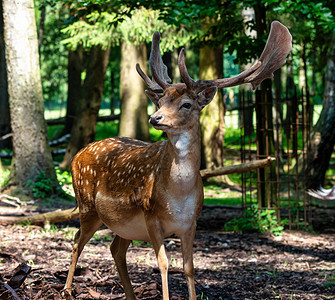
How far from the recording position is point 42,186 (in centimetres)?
1001

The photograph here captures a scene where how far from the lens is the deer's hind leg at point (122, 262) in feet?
15.9

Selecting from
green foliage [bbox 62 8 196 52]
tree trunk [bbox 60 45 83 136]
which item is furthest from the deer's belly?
tree trunk [bbox 60 45 83 136]

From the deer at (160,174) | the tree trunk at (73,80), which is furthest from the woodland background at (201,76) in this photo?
the tree trunk at (73,80)

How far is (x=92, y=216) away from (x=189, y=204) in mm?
1295

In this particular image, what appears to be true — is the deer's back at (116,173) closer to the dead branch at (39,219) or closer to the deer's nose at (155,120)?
the deer's nose at (155,120)

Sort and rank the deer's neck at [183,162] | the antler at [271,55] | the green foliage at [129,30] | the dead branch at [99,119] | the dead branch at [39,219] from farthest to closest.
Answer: the dead branch at [99,119], the green foliage at [129,30], the dead branch at [39,219], the antler at [271,55], the deer's neck at [183,162]

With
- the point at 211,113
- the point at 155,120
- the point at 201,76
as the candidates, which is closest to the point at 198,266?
the point at 155,120

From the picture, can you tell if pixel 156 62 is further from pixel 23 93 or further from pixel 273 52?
pixel 23 93

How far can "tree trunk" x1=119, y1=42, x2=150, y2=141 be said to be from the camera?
14.5 metres

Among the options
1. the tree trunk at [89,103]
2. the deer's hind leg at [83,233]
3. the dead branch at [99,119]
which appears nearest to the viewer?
the deer's hind leg at [83,233]

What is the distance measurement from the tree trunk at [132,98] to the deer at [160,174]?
9274 mm

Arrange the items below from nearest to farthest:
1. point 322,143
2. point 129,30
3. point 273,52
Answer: point 273,52 < point 322,143 < point 129,30

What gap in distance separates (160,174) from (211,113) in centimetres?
1044

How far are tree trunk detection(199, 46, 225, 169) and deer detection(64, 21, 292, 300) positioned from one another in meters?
9.45
